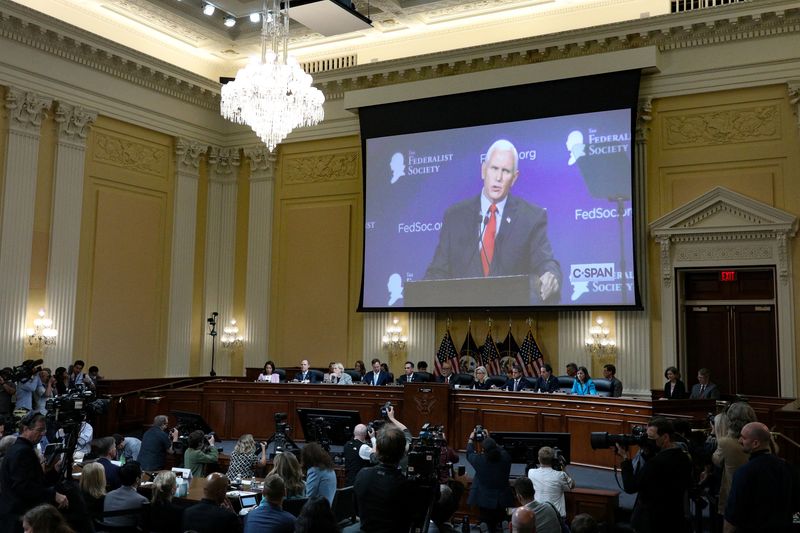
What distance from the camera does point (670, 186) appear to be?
13.5m

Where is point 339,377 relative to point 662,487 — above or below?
above

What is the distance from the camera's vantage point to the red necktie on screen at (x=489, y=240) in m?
14.4

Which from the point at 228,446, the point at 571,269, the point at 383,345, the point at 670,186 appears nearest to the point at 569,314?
the point at 571,269

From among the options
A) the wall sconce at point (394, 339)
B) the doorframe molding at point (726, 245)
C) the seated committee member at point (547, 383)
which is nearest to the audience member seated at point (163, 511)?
the seated committee member at point (547, 383)

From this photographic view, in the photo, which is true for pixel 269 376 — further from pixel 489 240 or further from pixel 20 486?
pixel 20 486

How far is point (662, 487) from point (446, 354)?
9.78 m

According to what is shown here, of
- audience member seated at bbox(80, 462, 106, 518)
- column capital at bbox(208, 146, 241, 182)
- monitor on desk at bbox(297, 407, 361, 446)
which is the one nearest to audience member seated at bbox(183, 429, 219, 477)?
monitor on desk at bbox(297, 407, 361, 446)

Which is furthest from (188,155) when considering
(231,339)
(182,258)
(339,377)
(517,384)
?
(517,384)

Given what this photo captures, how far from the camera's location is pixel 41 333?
13711mm

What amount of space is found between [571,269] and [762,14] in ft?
17.0

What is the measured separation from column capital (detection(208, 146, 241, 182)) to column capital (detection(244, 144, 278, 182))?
41 centimetres

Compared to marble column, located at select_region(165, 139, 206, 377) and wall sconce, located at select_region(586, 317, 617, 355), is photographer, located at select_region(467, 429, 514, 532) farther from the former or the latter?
marble column, located at select_region(165, 139, 206, 377)

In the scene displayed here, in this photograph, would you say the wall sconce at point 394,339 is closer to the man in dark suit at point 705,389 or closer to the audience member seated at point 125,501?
the man in dark suit at point 705,389

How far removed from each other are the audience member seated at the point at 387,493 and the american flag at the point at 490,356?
33.8 feet
